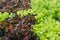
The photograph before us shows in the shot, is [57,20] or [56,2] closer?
[57,20]

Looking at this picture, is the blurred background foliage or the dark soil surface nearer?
the blurred background foliage

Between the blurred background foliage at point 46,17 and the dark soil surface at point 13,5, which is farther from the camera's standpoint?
the dark soil surface at point 13,5

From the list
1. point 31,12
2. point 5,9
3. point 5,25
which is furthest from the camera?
point 5,9

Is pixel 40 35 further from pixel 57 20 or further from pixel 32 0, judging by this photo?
pixel 32 0

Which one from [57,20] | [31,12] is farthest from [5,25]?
[57,20]

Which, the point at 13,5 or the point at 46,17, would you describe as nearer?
the point at 46,17

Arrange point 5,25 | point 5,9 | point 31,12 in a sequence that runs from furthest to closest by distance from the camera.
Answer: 1. point 5,9
2. point 31,12
3. point 5,25

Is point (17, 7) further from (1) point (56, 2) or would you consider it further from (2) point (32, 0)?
(1) point (56, 2)
